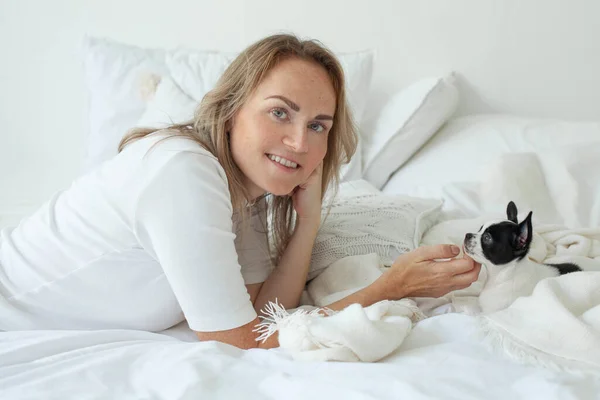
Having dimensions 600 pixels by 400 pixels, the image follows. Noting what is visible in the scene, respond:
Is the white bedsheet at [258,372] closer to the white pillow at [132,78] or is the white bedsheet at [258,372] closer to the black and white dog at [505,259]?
the black and white dog at [505,259]

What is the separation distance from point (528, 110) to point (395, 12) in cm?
54

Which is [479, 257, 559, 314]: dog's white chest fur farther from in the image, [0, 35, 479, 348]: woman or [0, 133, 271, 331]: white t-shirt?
[0, 133, 271, 331]: white t-shirt

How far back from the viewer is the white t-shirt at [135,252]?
1.11m

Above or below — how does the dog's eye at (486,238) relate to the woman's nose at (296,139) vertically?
below

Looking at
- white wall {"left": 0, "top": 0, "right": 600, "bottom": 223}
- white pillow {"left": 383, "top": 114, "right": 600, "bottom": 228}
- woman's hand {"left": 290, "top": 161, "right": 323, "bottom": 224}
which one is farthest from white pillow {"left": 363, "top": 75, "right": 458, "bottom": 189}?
woman's hand {"left": 290, "top": 161, "right": 323, "bottom": 224}

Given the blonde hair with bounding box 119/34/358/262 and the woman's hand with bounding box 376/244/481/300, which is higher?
the blonde hair with bounding box 119/34/358/262

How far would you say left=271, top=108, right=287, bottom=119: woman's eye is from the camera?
4.07ft

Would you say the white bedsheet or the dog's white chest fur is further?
the dog's white chest fur

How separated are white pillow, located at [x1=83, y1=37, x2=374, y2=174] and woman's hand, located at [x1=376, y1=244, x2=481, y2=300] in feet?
3.09

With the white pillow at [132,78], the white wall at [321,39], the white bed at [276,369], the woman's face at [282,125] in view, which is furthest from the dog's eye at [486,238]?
the white wall at [321,39]

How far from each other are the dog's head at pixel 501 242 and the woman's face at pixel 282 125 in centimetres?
35

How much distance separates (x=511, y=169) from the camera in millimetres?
1736

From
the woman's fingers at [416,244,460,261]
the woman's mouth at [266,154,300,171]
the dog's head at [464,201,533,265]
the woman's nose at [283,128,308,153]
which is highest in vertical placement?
the woman's nose at [283,128,308,153]

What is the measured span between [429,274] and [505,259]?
13 centimetres
